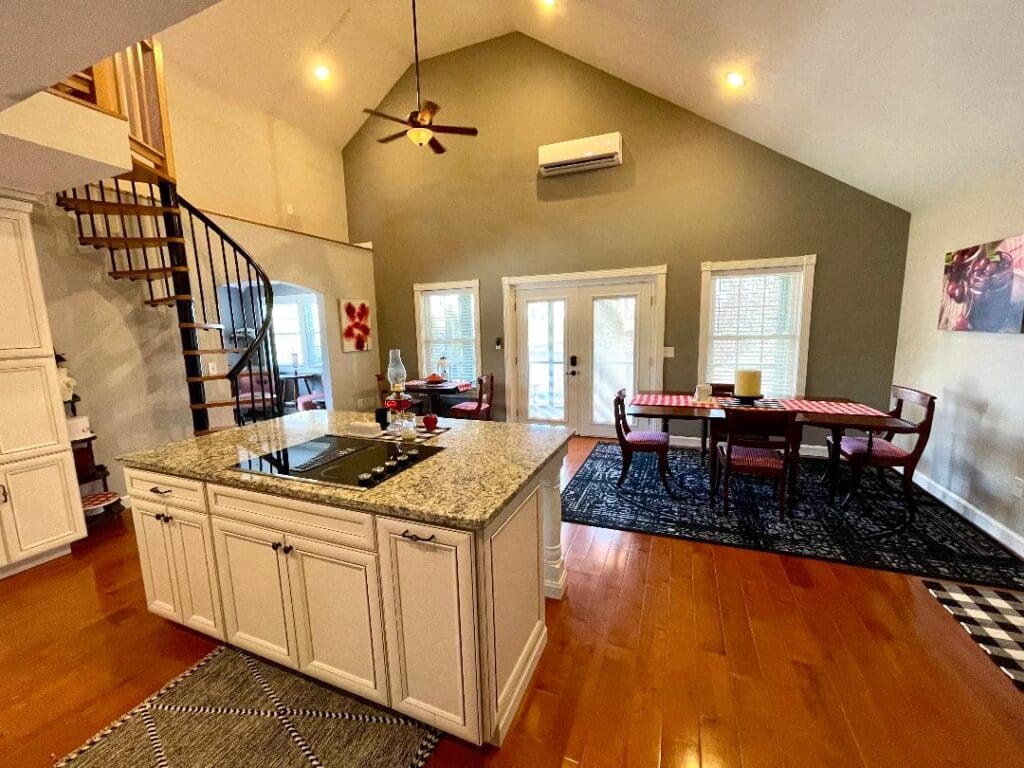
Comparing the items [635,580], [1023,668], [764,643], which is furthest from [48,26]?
[1023,668]

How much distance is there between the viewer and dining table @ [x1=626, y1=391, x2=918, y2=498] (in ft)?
9.32

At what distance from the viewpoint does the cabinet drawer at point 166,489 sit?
1677mm

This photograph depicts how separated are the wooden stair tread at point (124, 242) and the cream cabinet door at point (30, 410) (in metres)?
0.97

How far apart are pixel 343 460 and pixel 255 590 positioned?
597 mm

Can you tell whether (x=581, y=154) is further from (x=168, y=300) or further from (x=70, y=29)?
(x=70, y=29)

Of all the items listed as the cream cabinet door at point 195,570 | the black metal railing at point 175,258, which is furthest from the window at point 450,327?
the cream cabinet door at point 195,570

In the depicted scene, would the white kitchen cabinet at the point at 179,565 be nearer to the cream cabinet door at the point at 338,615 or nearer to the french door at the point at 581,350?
the cream cabinet door at the point at 338,615

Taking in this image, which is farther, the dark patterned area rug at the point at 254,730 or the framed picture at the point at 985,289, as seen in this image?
the framed picture at the point at 985,289

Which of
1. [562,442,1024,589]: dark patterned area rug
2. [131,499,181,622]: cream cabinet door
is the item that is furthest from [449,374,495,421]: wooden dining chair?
[131,499,181,622]: cream cabinet door

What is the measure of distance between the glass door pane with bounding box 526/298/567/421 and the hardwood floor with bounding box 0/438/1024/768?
121 inches

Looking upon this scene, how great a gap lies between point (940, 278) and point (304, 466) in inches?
185

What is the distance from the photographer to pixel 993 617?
1.99 meters

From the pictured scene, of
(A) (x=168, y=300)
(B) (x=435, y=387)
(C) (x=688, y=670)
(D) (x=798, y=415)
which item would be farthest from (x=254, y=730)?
(B) (x=435, y=387)

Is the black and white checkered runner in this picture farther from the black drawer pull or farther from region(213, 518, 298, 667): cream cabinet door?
region(213, 518, 298, 667): cream cabinet door
